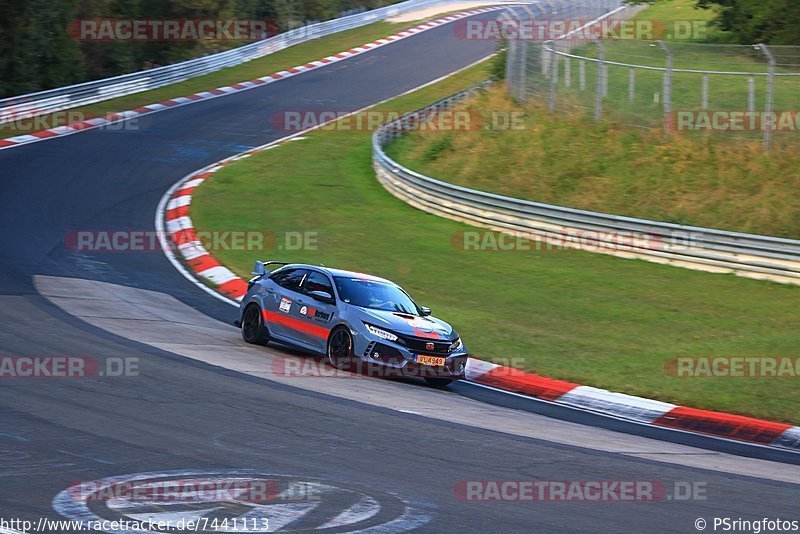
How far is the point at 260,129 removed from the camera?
3466 centimetres

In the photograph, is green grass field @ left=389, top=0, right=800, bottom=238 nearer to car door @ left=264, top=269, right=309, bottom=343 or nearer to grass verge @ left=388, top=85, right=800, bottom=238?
grass verge @ left=388, top=85, right=800, bottom=238

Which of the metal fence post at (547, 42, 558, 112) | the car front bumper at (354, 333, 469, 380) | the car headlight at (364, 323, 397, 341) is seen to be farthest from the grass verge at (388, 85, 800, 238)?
the car headlight at (364, 323, 397, 341)

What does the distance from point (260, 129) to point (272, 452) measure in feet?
89.3

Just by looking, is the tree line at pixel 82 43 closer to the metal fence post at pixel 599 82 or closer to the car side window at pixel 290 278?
the metal fence post at pixel 599 82

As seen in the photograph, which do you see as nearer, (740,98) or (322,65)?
(740,98)

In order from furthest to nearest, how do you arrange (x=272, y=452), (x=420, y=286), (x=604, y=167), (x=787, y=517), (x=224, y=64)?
1. (x=224, y=64)
2. (x=604, y=167)
3. (x=420, y=286)
4. (x=272, y=452)
5. (x=787, y=517)

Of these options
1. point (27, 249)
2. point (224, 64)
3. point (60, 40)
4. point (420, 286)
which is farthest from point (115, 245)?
point (224, 64)

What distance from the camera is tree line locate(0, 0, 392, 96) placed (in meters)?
35.6

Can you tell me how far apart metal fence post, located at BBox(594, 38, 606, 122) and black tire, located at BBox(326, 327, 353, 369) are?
14.1 meters

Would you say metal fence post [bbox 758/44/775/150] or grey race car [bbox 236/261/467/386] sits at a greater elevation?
metal fence post [bbox 758/44/775/150]

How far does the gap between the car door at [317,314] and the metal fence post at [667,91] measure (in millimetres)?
12195

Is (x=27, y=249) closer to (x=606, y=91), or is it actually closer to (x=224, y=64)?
(x=606, y=91)

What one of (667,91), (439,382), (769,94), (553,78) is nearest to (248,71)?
(553,78)

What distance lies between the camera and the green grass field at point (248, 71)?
34722 millimetres
